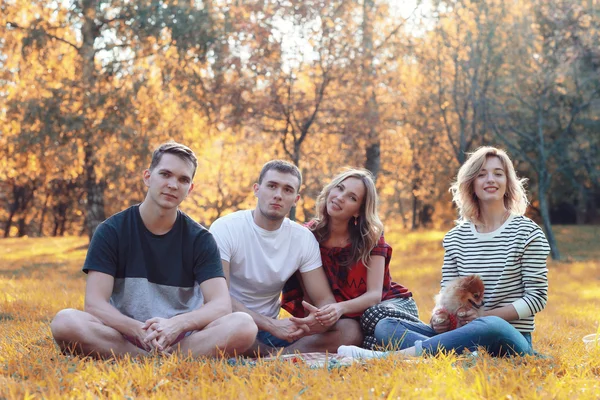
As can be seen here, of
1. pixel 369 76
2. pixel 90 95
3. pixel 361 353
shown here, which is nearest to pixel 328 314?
pixel 361 353

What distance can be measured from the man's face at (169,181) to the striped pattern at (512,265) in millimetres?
2164

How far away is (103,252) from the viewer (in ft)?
14.7

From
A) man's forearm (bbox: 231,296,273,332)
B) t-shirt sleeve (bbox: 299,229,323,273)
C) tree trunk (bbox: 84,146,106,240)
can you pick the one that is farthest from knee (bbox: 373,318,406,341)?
tree trunk (bbox: 84,146,106,240)

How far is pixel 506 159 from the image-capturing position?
5.08 m

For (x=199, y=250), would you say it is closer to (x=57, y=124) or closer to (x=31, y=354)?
(x=31, y=354)

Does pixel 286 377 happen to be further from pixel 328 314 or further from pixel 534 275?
pixel 534 275

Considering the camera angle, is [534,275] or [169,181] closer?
[169,181]

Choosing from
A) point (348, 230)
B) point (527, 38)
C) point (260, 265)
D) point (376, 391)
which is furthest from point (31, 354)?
point (527, 38)

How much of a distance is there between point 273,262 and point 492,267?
1730mm

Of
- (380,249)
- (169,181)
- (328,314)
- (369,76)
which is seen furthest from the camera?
(369,76)

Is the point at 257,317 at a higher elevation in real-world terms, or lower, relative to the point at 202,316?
lower

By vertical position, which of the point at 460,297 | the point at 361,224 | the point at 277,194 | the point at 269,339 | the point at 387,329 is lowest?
the point at 269,339

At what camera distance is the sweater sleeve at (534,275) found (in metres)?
4.68

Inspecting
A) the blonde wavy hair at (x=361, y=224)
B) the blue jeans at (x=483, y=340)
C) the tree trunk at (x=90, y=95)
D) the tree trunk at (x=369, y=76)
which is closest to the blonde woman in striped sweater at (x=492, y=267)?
the blue jeans at (x=483, y=340)
